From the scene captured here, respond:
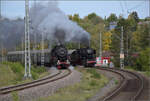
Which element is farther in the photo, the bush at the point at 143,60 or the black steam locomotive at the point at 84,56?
the black steam locomotive at the point at 84,56

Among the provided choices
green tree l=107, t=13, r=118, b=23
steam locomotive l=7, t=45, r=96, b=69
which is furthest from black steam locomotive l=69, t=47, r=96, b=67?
green tree l=107, t=13, r=118, b=23

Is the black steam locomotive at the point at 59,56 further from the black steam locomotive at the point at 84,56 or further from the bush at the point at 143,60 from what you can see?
the bush at the point at 143,60

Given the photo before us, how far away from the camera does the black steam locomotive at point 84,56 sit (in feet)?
107

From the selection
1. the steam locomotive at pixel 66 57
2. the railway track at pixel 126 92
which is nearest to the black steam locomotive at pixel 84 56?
the steam locomotive at pixel 66 57

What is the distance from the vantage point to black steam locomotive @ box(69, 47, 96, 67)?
107 feet

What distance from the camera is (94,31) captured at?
43.5 m

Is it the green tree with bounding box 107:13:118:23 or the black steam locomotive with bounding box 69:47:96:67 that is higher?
the green tree with bounding box 107:13:118:23

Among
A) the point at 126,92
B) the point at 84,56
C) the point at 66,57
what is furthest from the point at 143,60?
the point at 126,92

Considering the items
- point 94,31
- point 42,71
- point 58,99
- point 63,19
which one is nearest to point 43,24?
point 63,19

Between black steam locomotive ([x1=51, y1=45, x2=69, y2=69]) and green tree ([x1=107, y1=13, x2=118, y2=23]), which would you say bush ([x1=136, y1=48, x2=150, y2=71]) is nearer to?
green tree ([x1=107, y1=13, x2=118, y2=23])

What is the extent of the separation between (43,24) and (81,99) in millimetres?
24429

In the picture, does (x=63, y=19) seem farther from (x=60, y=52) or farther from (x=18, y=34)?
(x=18, y=34)

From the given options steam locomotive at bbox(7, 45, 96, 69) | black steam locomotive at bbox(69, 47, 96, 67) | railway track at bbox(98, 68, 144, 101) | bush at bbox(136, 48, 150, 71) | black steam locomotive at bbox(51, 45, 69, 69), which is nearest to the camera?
railway track at bbox(98, 68, 144, 101)

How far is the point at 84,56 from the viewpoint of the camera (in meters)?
32.7
